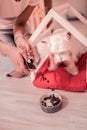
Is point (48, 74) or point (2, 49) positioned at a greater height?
point (2, 49)

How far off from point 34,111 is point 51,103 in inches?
4.1

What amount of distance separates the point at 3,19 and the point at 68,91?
684 millimetres

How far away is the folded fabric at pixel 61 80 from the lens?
140cm

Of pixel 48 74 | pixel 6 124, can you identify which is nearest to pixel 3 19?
pixel 48 74

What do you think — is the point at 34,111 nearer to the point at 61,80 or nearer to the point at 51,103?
the point at 51,103

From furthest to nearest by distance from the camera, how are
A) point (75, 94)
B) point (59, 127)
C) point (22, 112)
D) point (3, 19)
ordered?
point (3, 19)
point (75, 94)
point (22, 112)
point (59, 127)

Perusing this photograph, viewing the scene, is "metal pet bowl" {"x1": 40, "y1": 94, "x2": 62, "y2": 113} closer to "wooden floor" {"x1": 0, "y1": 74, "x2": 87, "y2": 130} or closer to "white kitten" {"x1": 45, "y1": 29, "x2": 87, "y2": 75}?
"wooden floor" {"x1": 0, "y1": 74, "x2": 87, "y2": 130}

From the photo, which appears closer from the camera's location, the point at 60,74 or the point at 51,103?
the point at 51,103

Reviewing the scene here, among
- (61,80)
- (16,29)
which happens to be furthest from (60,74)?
(16,29)

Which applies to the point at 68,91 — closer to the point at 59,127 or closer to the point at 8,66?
the point at 59,127

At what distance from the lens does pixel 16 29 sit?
1.52m

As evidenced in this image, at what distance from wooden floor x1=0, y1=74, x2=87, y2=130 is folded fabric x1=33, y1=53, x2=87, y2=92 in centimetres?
3

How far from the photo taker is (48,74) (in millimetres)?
1513

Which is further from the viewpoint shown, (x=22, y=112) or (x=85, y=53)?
(x=85, y=53)
